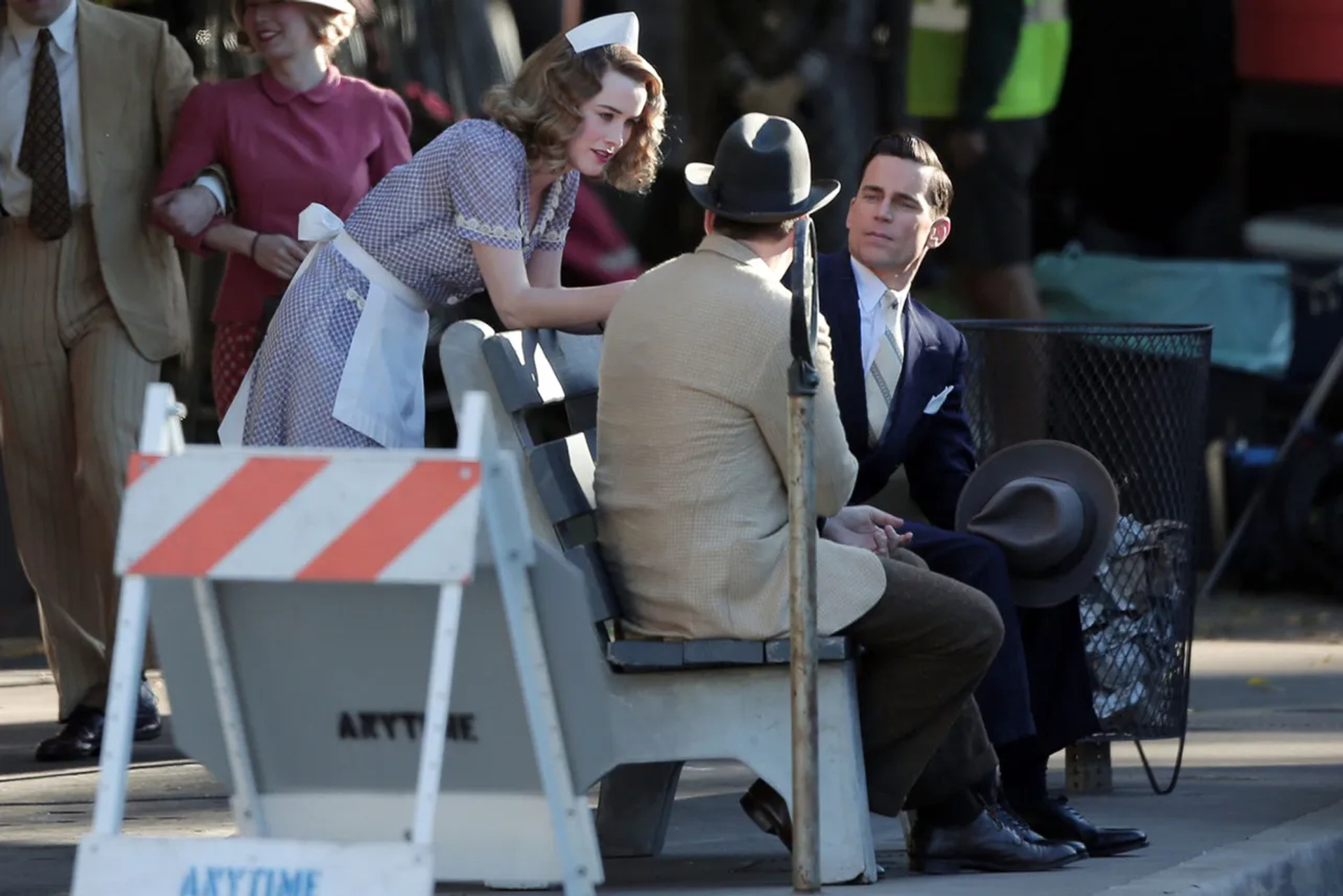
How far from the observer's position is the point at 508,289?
16.2 feet

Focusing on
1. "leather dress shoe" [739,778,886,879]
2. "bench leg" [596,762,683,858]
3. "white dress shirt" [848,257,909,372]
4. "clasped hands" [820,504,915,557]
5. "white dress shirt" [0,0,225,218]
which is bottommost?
"bench leg" [596,762,683,858]

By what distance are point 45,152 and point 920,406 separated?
2540mm

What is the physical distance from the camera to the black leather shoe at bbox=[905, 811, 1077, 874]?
4.83 metres

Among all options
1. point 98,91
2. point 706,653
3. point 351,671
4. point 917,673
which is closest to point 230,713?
point 351,671

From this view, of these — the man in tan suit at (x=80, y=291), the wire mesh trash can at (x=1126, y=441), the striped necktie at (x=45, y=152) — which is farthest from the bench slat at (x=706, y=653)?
the striped necktie at (x=45, y=152)

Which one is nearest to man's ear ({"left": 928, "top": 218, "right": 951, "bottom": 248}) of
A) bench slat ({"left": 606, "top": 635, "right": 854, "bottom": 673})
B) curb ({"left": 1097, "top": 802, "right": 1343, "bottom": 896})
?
bench slat ({"left": 606, "top": 635, "right": 854, "bottom": 673})

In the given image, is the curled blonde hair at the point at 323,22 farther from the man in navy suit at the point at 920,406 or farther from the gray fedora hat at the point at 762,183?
the gray fedora hat at the point at 762,183

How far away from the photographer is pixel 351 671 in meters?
3.96

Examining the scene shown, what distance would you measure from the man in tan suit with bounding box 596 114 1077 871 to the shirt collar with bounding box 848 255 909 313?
0.54 meters

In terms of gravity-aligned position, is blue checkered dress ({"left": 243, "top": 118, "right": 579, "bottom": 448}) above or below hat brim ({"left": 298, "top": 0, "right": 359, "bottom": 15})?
below

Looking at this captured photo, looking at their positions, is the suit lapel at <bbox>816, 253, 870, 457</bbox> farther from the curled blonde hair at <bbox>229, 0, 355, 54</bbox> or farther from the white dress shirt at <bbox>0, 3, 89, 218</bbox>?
the white dress shirt at <bbox>0, 3, 89, 218</bbox>

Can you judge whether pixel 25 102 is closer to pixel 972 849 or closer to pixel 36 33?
pixel 36 33

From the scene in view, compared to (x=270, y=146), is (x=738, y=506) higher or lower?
lower

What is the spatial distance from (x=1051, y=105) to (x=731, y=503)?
237 inches
